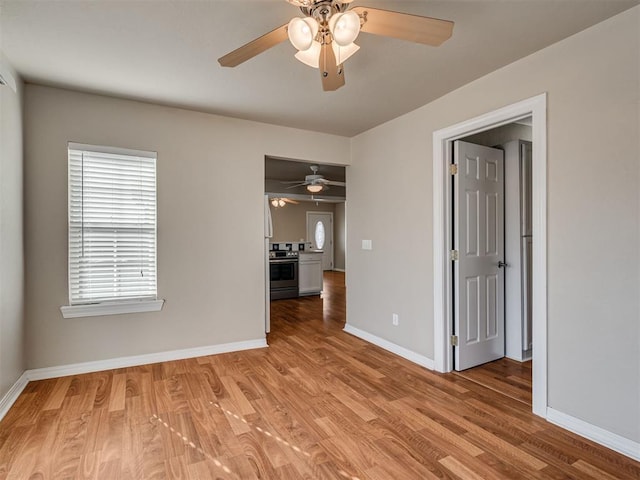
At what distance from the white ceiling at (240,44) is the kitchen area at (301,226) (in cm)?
137

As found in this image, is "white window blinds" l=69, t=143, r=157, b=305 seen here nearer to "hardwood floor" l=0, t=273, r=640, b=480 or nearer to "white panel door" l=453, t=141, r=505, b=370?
"hardwood floor" l=0, t=273, r=640, b=480

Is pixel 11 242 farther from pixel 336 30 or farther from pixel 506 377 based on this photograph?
pixel 506 377

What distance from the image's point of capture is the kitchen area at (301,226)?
6.57m

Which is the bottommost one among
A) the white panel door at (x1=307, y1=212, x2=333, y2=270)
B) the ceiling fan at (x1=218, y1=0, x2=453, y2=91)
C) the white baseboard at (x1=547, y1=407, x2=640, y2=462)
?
the white baseboard at (x1=547, y1=407, x2=640, y2=462)

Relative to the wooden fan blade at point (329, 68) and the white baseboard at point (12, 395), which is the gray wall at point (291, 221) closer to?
the white baseboard at point (12, 395)

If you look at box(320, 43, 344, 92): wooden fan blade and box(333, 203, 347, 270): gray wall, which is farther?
box(333, 203, 347, 270): gray wall

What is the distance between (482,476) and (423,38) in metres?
2.18

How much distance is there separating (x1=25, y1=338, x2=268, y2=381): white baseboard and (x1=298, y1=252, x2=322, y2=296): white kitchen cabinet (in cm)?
322

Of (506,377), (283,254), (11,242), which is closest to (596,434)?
(506,377)

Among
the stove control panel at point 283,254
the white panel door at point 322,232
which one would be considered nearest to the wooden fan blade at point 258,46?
the stove control panel at point 283,254

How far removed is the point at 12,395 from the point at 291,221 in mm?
8748

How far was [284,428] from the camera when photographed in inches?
86.0

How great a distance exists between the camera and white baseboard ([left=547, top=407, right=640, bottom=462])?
6.14ft

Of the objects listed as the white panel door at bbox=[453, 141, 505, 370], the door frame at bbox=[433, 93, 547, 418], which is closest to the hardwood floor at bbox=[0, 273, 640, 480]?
the door frame at bbox=[433, 93, 547, 418]
